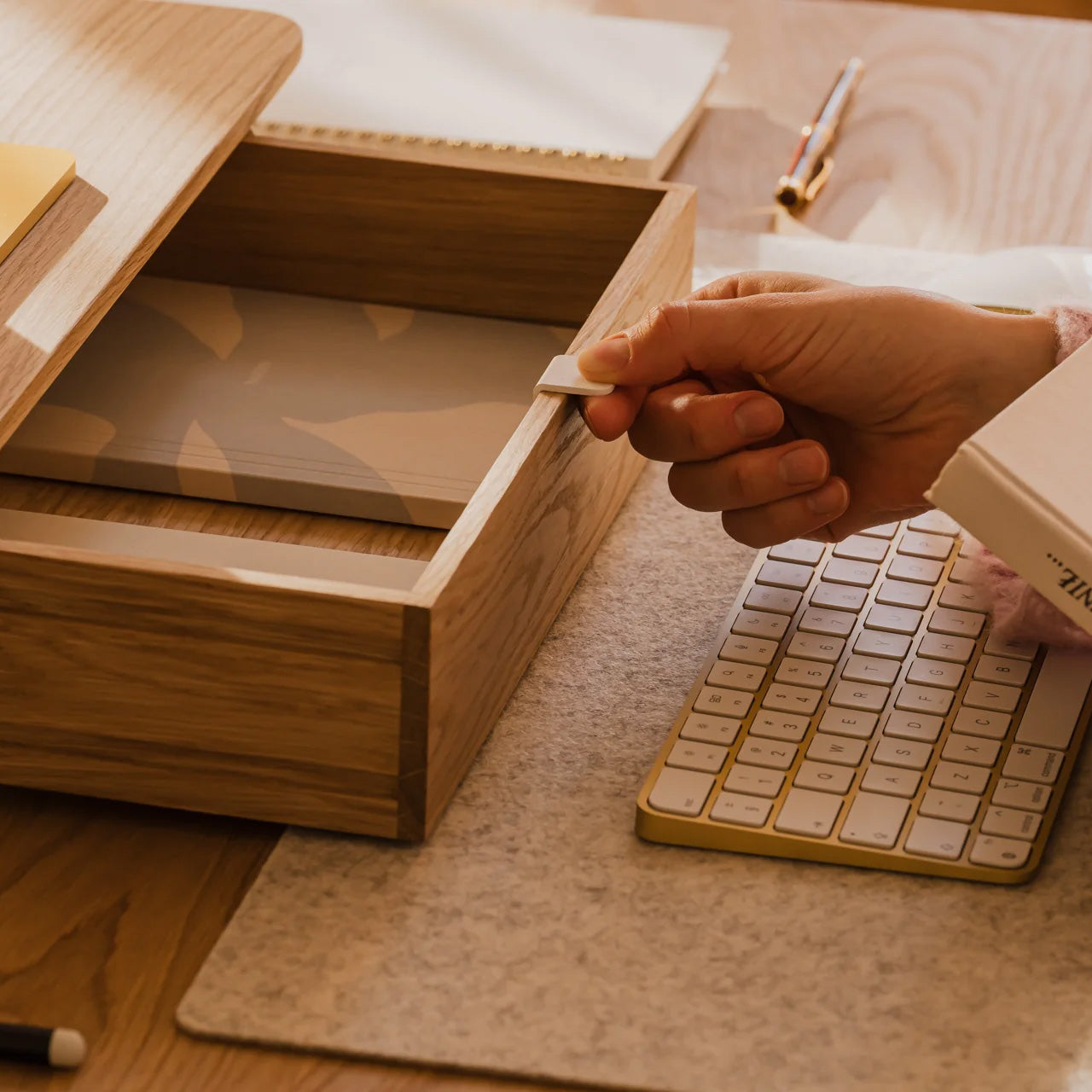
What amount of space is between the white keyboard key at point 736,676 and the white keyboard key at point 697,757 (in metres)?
0.04

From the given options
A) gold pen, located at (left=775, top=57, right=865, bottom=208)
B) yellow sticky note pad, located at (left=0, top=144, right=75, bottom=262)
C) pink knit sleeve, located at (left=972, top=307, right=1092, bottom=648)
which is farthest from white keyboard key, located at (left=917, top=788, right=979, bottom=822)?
gold pen, located at (left=775, top=57, right=865, bottom=208)

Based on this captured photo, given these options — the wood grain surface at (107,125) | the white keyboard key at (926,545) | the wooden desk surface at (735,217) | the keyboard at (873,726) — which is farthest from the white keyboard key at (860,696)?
the wood grain surface at (107,125)

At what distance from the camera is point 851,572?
0.72m

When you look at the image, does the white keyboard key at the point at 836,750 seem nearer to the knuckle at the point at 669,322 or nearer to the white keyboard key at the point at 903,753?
the white keyboard key at the point at 903,753

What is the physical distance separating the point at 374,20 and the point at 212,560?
2.08ft

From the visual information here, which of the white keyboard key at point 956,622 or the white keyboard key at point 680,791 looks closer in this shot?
the white keyboard key at point 680,791

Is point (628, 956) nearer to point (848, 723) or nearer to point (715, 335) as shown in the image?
point (848, 723)

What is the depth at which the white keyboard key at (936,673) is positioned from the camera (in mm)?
647

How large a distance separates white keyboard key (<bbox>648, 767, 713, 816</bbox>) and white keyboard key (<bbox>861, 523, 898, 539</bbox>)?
0.20 metres

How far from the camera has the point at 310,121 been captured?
1005 mm

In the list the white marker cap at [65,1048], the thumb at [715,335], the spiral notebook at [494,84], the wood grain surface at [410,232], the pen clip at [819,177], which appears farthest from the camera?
the pen clip at [819,177]

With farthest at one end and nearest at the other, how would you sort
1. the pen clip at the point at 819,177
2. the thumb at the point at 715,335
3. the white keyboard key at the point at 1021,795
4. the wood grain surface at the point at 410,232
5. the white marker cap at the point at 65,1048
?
the pen clip at the point at 819,177
the wood grain surface at the point at 410,232
the thumb at the point at 715,335
the white keyboard key at the point at 1021,795
the white marker cap at the point at 65,1048

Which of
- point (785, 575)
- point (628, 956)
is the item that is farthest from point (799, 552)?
point (628, 956)

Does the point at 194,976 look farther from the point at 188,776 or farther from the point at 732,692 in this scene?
the point at 732,692
